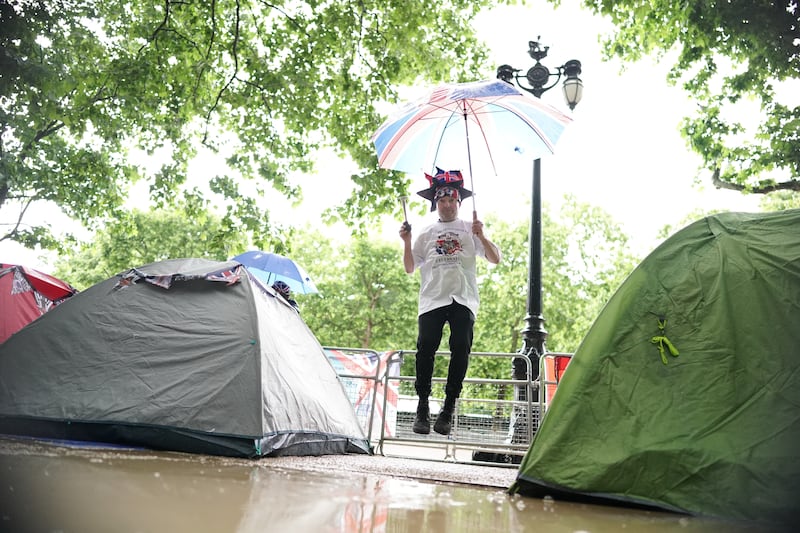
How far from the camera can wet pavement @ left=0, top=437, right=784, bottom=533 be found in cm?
182

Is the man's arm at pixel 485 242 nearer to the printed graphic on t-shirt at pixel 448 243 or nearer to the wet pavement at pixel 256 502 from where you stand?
the printed graphic on t-shirt at pixel 448 243

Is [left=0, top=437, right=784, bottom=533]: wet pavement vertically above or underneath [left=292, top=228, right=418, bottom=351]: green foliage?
underneath

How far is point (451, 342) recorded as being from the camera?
4.16m

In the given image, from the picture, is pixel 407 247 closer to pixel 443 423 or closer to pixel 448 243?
pixel 448 243

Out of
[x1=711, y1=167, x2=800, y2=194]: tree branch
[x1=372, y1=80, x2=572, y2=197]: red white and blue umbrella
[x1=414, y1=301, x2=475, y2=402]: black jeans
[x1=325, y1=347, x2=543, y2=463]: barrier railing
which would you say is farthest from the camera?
[x1=711, y1=167, x2=800, y2=194]: tree branch

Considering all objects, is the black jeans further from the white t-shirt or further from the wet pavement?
the wet pavement

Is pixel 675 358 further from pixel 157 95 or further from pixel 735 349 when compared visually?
pixel 157 95

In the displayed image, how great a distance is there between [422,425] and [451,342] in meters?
0.63

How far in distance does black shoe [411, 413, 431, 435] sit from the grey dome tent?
3.78 ft

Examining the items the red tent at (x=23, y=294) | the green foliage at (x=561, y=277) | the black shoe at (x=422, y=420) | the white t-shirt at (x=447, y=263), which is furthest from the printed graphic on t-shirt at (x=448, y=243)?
the green foliage at (x=561, y=277)

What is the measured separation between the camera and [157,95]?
8461mm

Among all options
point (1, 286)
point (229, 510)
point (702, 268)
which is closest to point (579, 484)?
point (702, 268)

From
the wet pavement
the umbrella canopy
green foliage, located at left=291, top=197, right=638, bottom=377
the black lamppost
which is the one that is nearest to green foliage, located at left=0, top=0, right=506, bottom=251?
the umbrella canopy

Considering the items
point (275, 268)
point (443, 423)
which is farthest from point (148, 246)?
point (443, 423)
